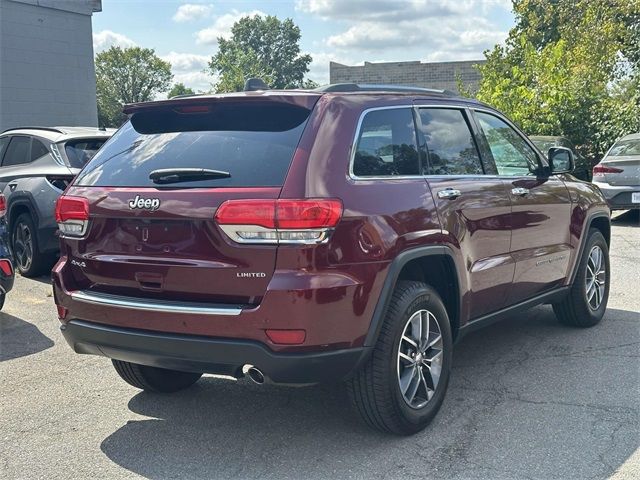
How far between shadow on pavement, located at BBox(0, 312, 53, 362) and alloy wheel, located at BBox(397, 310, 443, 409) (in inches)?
125

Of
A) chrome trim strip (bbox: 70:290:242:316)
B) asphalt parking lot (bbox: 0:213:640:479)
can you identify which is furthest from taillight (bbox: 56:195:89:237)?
asphalt parking lot (bbox: 0:213:640:479)

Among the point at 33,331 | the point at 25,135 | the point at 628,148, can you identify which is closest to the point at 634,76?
the point at 628,148

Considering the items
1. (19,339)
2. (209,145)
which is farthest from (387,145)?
(19,339)

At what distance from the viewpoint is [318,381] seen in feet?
11.0

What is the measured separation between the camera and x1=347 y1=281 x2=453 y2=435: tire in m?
3.54

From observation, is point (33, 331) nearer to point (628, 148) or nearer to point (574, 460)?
point (574, 460)

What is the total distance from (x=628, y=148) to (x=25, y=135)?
10.2 metres

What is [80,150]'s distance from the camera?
8.05 m

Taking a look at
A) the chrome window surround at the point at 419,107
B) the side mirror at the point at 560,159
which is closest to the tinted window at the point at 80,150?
the chrome window surround at the point at 419,107

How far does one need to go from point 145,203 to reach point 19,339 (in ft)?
9.89

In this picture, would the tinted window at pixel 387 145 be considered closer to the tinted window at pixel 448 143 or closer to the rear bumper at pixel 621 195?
the tinted window at pixel 448 143

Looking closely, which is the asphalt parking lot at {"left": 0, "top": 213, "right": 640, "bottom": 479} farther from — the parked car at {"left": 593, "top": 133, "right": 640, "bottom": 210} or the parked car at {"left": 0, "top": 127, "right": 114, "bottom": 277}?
the parked car at {"left": 593, "top": 133, "right": 640, "bottom": 210}

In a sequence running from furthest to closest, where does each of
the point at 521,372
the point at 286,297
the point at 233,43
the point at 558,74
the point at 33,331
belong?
the point at 233,43, the point at 558,74, the point at 33,331, the point at 521,372, the point at 286,297

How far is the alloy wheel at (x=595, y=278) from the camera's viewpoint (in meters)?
5.94
